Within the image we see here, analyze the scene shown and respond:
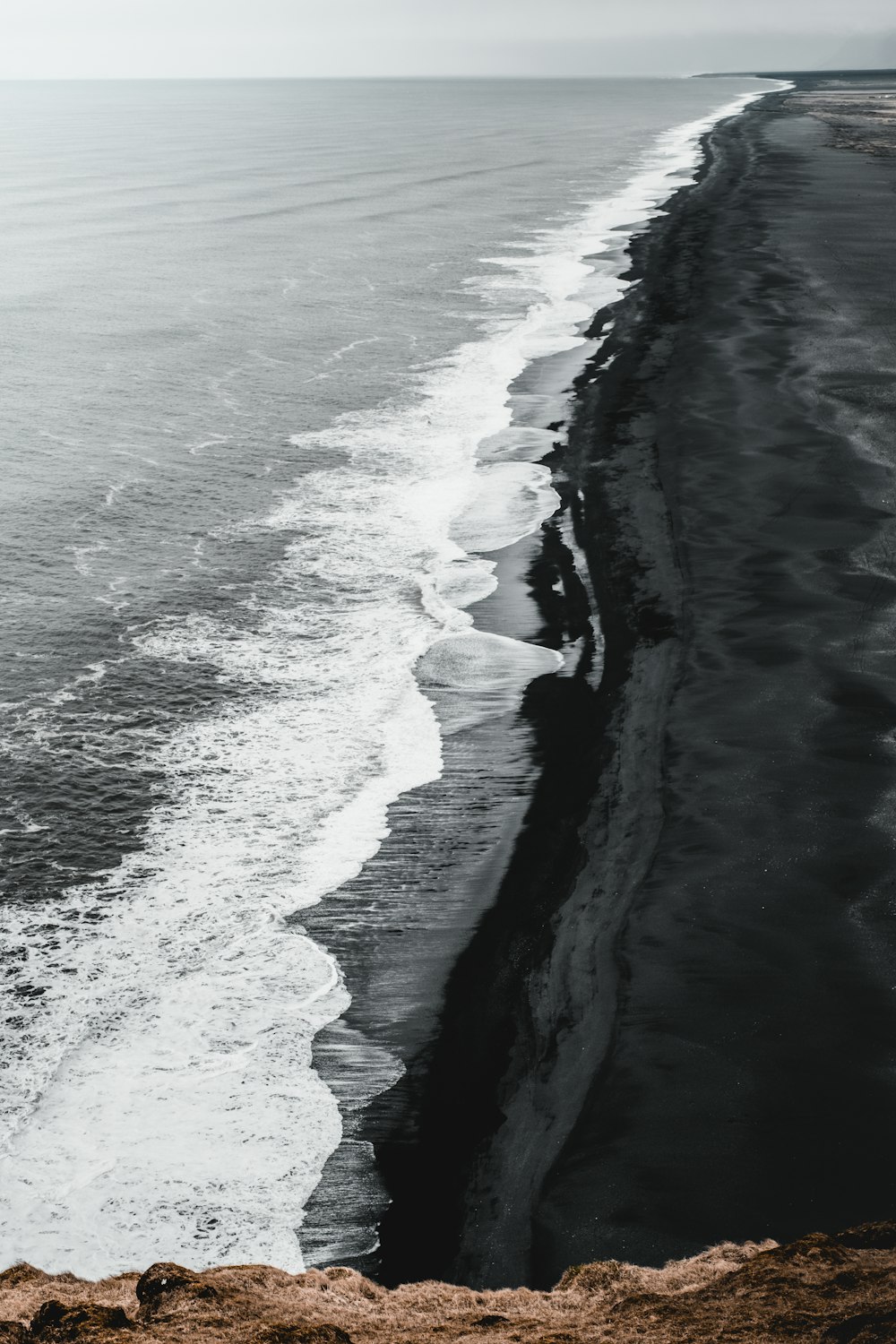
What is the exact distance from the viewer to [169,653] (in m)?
12.3

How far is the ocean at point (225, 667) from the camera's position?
6547 millimetres

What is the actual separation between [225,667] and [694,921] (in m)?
5.99

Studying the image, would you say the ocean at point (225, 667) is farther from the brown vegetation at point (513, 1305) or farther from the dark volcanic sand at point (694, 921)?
the brown vegetation at point (513, 1305)

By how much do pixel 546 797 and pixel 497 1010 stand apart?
2550 mm

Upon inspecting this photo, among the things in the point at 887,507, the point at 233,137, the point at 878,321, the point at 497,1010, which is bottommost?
the point at 497,1010

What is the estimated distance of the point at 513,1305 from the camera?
4.62m

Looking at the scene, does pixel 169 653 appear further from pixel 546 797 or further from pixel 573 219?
pixel 573 219

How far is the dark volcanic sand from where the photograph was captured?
232 inches

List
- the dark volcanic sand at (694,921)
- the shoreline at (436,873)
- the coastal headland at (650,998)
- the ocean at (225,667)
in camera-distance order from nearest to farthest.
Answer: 1. the coastal headland at (650,998)
2. the dark volcanic sand at (694,921)
3. the shoreline at (436,873)
4. the ocean at (225,667)

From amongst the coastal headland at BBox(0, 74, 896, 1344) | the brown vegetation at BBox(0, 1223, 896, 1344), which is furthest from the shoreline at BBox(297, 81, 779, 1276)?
the brown vegetation at BBox(0, 1223, 896, 1344)

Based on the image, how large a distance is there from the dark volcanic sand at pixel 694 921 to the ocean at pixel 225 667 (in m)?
0.70

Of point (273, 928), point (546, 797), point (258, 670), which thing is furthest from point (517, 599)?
point (273, 928)

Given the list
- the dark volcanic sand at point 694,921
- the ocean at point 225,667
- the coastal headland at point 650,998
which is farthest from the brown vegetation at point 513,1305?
the ocean at point 225,667

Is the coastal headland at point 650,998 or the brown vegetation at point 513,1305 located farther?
the coastal headland at point 650,998
